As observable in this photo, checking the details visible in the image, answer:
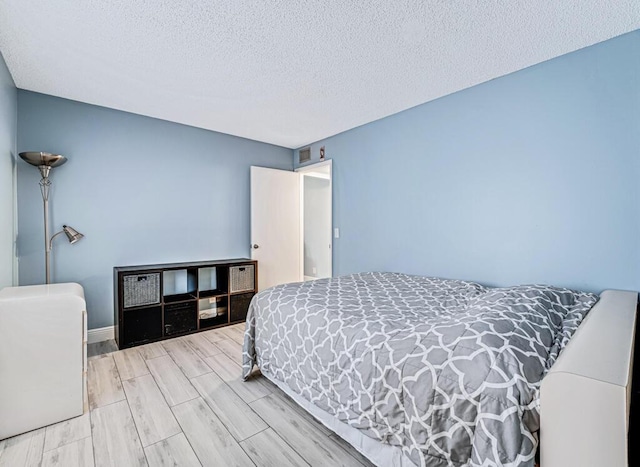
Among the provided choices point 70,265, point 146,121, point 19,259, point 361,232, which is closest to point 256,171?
point 146,121

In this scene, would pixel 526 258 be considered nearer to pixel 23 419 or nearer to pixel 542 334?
pixel 542 334

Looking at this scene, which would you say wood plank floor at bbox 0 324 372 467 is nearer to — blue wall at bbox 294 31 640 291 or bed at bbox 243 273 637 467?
bed at bbox 243 273 637 467

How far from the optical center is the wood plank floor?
60.7 inches

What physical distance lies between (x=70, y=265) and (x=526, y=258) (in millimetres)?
3992

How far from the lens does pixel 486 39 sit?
1.94m

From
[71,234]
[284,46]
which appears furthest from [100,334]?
[284,46]

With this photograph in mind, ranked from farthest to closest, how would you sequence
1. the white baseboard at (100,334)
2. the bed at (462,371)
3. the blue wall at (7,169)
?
the white baseboard at (100,334) → the blue wall at (7,169) → the bed at (462,371)

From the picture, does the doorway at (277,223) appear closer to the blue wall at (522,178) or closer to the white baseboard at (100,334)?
the blue wall at (522,178)

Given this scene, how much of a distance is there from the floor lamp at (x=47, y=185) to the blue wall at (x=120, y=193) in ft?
0.17

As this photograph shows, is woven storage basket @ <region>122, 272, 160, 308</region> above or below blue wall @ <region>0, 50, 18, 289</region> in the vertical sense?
below

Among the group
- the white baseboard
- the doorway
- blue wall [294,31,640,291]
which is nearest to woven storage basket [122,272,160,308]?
the white baseboard

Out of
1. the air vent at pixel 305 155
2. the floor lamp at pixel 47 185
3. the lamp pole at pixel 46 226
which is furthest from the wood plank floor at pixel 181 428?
the air vent at pixel 305 155

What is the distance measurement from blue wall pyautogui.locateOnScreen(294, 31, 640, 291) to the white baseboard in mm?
2869

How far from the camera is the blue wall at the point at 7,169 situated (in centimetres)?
216
